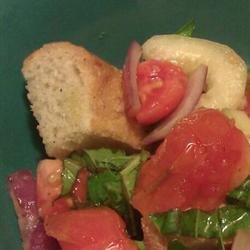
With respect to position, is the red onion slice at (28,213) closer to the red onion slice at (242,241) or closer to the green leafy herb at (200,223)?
the green leafy herb at (200,223)

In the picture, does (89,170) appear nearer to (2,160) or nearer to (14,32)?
(2,160)

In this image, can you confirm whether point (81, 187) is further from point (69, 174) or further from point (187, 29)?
point (187, 29)

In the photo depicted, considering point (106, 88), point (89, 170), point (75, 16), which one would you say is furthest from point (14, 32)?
point (89, 170)

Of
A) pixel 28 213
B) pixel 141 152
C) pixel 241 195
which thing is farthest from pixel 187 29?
pixel 28 213

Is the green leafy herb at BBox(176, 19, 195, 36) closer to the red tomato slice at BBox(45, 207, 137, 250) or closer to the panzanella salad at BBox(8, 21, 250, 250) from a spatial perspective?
the panzanella salad at BBox(8, 21, 250, 250)

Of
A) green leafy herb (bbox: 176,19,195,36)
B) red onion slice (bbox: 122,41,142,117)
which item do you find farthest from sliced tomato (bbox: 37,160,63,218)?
green leafy herb (bbox: 176,19,195,36)
